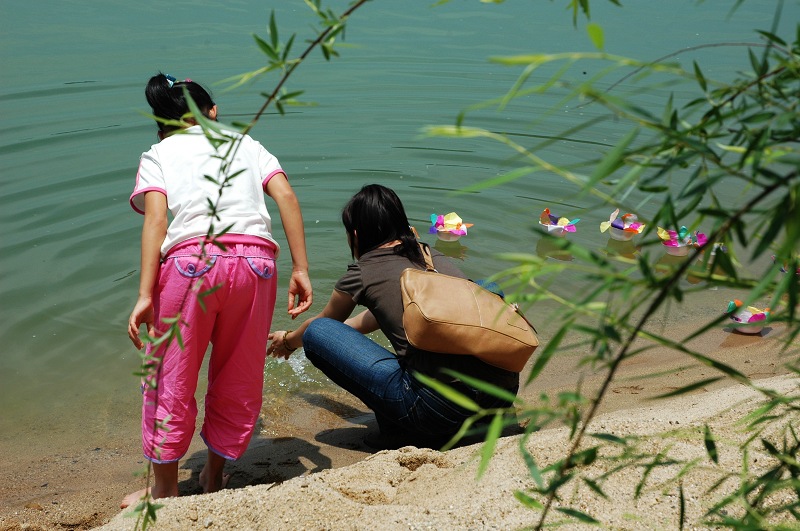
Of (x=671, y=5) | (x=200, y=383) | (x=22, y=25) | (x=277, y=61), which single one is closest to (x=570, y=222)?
(x=200, y=383)

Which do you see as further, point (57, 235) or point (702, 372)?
point (57, 235)

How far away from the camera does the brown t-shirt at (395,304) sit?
3.51 meters

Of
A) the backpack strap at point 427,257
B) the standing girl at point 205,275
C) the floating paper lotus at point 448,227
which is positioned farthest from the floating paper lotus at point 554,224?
the standing girl at point 205,275

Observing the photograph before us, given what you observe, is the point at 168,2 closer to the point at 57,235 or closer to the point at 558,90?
the point at 558,90

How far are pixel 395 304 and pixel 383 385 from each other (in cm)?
38

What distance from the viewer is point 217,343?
10.8 feet

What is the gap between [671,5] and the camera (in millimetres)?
13633

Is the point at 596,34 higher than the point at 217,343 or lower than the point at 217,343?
higher

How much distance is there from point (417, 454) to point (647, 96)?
7.65 meters

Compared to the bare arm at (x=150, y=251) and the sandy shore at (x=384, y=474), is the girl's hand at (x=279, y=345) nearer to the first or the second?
the sandy shore at (x=384, y=474)

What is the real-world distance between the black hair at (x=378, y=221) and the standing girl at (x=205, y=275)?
48 cm

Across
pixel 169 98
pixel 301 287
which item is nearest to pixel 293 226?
pixel 301 287

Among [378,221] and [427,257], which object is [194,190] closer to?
[378,221]

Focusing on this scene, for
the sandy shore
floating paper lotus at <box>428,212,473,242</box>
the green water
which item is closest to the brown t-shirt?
the sandy shore
